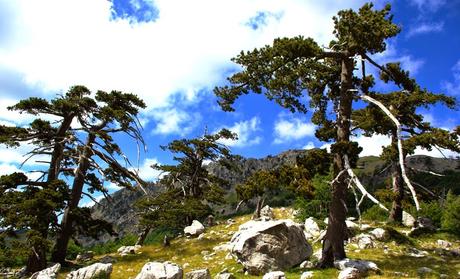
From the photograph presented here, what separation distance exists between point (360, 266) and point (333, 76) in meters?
10.3

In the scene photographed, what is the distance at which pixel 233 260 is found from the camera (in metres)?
22.3

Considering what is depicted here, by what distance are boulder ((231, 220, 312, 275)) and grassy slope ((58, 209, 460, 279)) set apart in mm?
737

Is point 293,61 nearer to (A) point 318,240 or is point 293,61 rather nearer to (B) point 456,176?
(A) point 318,240

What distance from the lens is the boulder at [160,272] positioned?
16328 mm

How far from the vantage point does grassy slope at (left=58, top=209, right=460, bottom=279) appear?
17.8 metres

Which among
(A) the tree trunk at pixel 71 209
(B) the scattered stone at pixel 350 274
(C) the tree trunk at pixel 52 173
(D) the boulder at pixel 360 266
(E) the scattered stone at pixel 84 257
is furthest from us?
(E) the scattered stone at pixel 84 257

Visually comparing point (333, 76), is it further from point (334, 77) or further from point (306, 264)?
point (306, 264)

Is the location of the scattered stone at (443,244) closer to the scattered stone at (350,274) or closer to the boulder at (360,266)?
the boulder at (360,266)

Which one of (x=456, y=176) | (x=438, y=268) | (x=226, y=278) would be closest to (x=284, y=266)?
(x=226, y=278)

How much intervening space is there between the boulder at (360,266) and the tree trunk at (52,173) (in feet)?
48.8

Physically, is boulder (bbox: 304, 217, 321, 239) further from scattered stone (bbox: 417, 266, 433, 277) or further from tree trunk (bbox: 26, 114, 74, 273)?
tree trunk (bbox: 26, 114, 74, 273)

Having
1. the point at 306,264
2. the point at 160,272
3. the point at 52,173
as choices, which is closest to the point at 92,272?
the point at 160,272

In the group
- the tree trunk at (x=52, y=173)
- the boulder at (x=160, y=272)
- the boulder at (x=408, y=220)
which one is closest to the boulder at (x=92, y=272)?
the boulder at (x=160, y=272)

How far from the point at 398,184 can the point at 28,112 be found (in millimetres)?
27161
